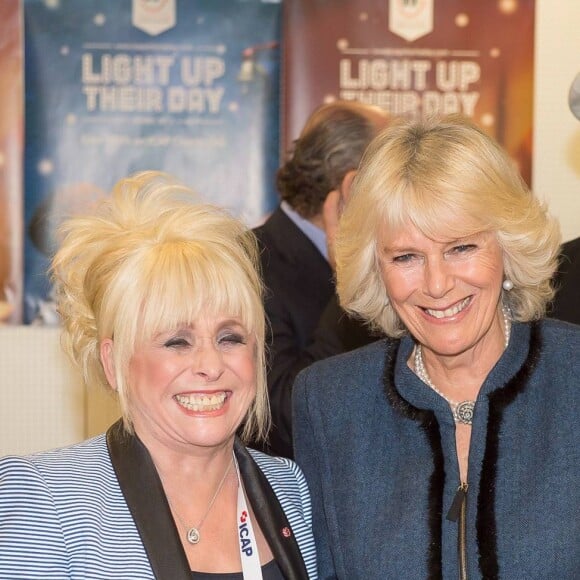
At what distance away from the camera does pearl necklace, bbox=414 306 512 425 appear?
2630mm

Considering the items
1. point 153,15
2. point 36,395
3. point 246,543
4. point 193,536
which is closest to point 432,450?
point 246,543

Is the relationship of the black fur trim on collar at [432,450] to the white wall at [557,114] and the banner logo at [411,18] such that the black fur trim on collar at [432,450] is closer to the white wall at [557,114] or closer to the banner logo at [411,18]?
the banner logo at [411,18]

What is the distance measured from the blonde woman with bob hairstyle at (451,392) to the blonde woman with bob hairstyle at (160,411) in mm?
225

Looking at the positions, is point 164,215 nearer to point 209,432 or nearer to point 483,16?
point 209,432

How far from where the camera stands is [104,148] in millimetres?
5336

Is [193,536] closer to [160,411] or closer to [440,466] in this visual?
[160,411]

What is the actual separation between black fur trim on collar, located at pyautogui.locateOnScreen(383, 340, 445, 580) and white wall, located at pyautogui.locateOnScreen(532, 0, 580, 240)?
2.99 metres

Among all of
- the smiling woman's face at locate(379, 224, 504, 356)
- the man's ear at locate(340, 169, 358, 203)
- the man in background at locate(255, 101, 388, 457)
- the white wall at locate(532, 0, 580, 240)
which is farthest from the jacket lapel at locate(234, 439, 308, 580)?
the white wall at locate(532, 0, 580, 240)

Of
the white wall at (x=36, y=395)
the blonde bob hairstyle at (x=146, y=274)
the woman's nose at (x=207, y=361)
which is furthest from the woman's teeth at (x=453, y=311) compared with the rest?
the white wall at (x=36, y=395)

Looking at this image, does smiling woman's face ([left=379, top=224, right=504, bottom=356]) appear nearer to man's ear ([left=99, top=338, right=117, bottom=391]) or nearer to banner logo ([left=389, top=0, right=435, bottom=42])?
man's ear ([left=99, top=338, right=117, bottom=391])

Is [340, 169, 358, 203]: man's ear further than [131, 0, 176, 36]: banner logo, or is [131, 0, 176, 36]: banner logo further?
[131, 0, 176, 36]: banner logo

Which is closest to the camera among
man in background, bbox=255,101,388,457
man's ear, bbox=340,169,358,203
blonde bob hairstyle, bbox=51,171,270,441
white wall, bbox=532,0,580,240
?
blonde bob hairstyle, bbox=51,171,270,441

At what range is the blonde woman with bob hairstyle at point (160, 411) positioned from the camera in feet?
7.59

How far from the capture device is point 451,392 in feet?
8.81
